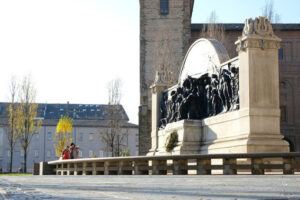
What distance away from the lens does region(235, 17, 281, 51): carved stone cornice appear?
1571cm

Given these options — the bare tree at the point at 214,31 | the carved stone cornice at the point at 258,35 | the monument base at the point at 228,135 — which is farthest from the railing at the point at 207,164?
the bare tree at the point at 214,31

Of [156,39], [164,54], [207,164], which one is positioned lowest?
[207,164]

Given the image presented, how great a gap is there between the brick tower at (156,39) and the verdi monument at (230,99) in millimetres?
29835

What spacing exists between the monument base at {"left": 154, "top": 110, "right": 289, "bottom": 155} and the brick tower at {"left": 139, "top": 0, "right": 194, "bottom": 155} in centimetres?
3154

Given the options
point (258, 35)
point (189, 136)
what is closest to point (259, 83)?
point (258, 35)

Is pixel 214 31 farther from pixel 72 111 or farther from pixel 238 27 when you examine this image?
pixel 72 111

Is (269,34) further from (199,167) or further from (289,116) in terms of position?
(289,116)

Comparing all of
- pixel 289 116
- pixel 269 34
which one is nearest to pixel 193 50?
pixel 269 34

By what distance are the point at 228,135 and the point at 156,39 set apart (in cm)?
3801

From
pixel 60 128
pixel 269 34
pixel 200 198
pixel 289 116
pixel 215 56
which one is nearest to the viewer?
pixel 200 198

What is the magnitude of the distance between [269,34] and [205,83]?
445 centimetres

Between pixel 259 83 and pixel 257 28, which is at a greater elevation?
pixel 257 28

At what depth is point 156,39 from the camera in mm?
54219

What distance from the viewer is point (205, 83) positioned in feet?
65.2
